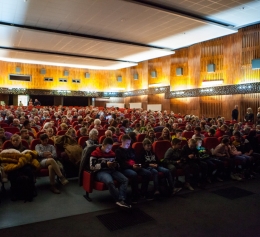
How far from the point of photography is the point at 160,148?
5.11 m

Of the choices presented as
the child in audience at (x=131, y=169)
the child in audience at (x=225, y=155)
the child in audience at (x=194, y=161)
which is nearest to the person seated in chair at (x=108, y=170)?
the child in audience at (x=131, y=169)

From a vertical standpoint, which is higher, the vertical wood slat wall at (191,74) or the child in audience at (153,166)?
the vertical wood slat wall at (191,74)

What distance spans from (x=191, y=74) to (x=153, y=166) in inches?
512

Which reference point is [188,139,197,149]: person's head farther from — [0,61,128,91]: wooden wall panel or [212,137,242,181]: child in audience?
[0,61,128,91]: wooden wall panel

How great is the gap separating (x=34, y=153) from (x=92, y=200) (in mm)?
1274

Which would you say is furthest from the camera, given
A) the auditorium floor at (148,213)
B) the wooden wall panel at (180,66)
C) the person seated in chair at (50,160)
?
the wooden wall panel at (180,66)

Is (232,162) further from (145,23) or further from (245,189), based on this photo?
(145,23)

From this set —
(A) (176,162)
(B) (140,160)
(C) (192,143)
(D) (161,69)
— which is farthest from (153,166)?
(D) (161,69)

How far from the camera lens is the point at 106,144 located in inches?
153

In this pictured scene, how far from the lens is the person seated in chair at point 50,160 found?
4.27 metres

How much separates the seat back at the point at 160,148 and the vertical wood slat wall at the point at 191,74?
916cm

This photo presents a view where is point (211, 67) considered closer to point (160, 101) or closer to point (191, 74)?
point (191, 74)

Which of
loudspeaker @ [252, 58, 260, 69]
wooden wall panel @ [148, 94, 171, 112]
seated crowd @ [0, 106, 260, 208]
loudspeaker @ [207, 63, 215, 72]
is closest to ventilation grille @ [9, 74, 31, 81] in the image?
wooden wall panel @ [148, 94, 171, 112]

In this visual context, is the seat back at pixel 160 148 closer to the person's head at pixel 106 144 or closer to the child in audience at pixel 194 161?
the child in audience at pixel 194 161
